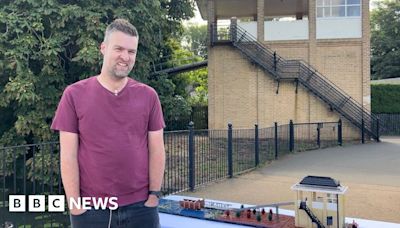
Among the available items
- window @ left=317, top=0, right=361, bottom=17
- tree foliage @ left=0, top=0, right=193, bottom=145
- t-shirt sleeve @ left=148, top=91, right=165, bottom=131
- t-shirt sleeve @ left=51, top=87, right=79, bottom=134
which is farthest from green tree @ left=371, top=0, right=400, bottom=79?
t-shirt sleeve @ left=51, top=87, right=79, bottom=134

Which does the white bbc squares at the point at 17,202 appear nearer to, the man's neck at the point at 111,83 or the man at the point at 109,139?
the man at the point at 109,139

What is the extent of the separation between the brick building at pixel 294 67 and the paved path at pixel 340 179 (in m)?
5.72

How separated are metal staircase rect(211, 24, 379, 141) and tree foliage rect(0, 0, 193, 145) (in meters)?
7.23

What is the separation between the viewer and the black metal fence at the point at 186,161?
7016mm

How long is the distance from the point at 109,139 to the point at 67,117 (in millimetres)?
294

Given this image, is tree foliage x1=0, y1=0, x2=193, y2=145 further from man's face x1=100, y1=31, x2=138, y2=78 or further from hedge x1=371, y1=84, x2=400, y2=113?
hedge x1=371, y1=84, x2=400, y2=113

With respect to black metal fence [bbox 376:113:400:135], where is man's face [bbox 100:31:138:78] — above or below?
above

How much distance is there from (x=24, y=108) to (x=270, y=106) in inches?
467

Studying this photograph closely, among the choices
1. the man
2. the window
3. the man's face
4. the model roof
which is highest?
the window

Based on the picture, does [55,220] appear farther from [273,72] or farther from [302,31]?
[302,31]

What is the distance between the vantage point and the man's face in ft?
8.64

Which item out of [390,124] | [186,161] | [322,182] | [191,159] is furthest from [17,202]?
[390,124]

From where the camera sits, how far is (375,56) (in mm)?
39531

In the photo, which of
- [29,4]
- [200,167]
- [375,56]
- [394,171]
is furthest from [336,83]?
[375,56]
